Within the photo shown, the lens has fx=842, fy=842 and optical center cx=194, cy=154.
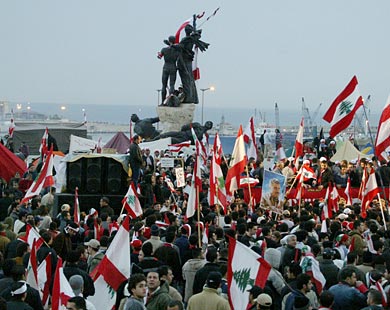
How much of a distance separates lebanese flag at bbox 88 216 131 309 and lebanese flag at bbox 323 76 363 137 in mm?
7682

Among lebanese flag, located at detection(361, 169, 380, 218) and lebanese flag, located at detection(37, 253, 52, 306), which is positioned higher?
lebanese flag, located at detection(361, 169, 380, 218)

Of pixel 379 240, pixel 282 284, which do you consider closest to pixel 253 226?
pixel 379 240

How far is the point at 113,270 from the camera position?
10.2 meters

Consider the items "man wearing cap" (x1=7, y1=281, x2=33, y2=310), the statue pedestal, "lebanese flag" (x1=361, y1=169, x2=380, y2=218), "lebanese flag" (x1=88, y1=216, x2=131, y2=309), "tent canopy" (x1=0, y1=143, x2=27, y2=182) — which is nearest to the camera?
"man wearing cap" (x1=7, y1=281, x2=33, y2=310)

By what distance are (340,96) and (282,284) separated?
701cm

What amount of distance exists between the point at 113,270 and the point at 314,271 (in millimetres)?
2633

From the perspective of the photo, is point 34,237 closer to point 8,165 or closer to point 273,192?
point 273,192

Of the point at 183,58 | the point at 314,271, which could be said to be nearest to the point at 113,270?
the point at 314,271

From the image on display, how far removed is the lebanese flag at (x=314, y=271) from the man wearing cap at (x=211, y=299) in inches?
67.5

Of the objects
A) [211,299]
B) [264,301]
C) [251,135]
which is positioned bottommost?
[211,299]

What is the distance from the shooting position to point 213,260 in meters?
11.3

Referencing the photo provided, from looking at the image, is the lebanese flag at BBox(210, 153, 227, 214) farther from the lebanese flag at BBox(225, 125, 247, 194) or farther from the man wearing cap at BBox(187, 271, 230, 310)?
the man wearing cap at BBox(187, 271, 230, 310)

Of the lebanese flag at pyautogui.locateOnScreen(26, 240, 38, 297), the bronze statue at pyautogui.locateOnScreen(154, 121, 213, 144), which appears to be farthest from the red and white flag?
the bronze statue at pyautogui.locateOnScreen(154, 121, 213, 144)

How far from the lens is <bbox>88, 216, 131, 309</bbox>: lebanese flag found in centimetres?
1025
